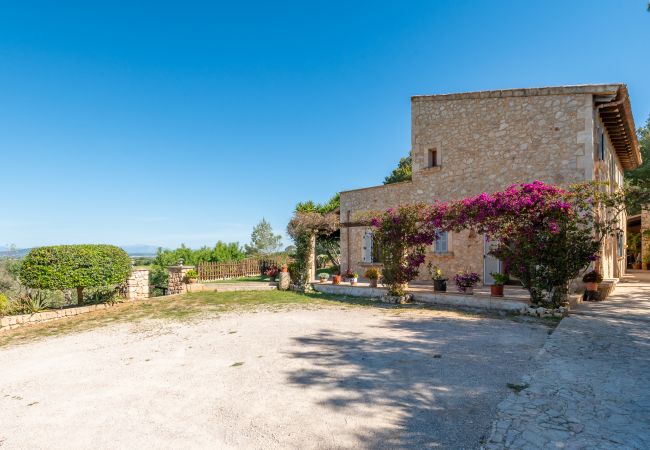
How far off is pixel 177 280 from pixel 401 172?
21075 mm

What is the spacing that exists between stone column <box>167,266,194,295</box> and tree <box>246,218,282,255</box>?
26865 millimetres

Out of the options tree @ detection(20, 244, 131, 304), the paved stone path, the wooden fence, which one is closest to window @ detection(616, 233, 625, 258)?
the paved stone path

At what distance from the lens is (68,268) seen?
9672 mm

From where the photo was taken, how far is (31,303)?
9.27m

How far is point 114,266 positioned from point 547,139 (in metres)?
14.0

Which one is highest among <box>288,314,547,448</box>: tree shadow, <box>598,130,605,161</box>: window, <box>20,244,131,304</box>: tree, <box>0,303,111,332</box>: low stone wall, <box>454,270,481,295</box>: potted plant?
<box>598,130,605,161</box>: window

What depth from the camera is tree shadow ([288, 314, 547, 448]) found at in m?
3.10

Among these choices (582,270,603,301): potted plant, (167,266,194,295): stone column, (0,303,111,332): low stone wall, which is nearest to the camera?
(0,303,111,332): low stone wall

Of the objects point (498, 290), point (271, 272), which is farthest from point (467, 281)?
point (271, 272)

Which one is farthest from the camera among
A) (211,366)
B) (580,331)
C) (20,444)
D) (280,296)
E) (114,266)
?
(280,296)

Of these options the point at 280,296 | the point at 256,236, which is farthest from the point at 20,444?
the point at 256,236

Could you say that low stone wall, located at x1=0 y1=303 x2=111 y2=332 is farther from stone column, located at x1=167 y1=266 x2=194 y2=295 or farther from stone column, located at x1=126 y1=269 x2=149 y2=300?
stone column, located at x1=167 y1=266 x2=194 y2=295

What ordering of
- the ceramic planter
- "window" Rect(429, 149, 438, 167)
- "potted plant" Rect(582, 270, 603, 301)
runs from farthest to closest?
"window" Rect(429, 149, 438, 167), the ceramic planter, "potted plant" Rect(582, 270, 603, 301)

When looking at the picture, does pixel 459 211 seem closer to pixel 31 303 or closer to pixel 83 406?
pixel 83 406
